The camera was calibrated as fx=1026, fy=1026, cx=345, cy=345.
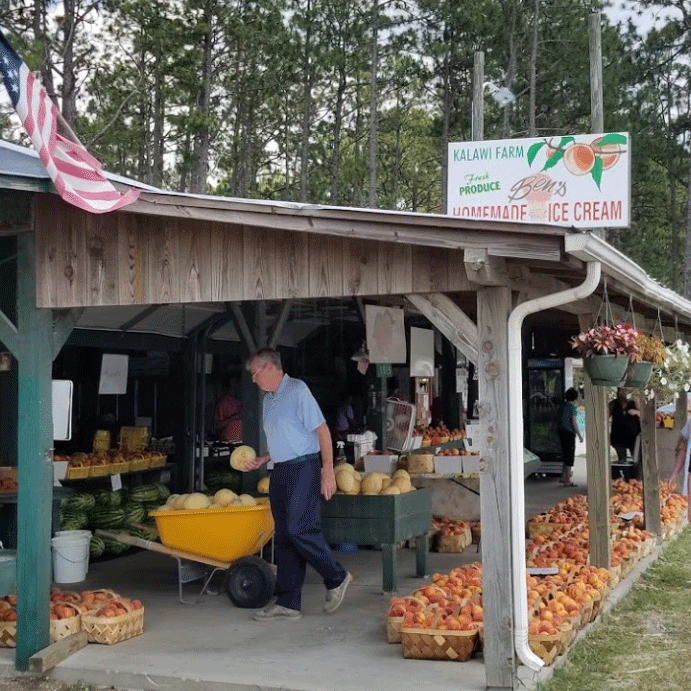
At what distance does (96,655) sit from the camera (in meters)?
6.48

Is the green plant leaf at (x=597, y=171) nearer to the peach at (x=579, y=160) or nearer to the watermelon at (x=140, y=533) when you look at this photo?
the peach at (x=579, y=160)

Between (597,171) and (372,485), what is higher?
(597,171)

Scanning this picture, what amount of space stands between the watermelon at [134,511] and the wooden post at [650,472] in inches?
209

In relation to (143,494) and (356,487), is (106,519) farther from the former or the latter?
(356,487)

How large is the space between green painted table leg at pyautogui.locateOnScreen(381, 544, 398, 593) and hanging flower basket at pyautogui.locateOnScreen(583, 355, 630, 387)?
247cm

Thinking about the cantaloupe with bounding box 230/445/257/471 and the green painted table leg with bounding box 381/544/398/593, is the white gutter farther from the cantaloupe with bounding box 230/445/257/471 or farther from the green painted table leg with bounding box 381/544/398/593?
the cantaloupe with bounding box 230/445/257/471

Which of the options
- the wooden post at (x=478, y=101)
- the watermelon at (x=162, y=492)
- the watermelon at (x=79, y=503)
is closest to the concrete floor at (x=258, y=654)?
the watermelon at (x=79, y=503)

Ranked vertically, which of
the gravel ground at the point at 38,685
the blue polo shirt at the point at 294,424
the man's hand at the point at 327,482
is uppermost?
the blue polo shirt at the point at 294,424

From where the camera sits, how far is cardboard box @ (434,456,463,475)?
411 inches

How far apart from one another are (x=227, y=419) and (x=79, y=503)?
13.1ft

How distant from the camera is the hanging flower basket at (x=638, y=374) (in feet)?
24.5

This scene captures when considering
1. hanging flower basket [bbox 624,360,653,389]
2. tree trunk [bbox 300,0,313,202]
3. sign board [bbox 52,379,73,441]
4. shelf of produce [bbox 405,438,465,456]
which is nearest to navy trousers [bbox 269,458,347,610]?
sign board [bbox 52,379,73,441]

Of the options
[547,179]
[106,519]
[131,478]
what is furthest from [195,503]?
[547,179]

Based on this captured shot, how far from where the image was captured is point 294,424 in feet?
23.9
